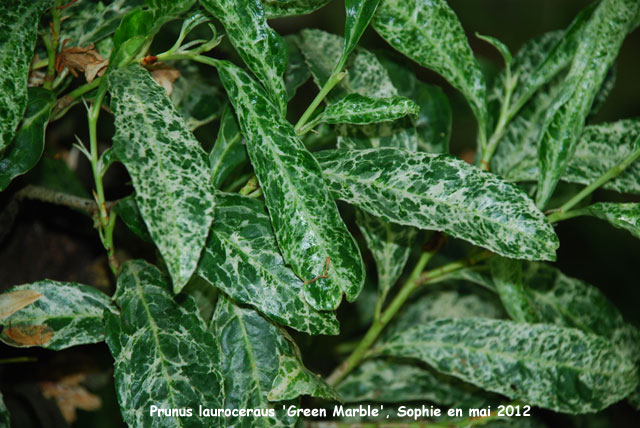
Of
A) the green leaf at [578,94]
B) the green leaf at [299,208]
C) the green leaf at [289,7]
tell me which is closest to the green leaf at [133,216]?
the green leaf at [299,208]

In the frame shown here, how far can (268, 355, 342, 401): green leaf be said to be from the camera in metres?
0.68

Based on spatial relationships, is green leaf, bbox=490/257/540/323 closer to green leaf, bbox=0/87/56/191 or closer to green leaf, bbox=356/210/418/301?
green leaf, bbox=356/210/418/301

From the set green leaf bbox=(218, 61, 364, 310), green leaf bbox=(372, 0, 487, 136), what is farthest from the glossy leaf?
green leaf bbox=(372, 0, 487, 136)

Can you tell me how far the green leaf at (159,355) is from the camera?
0.69 metres

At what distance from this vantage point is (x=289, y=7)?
2.59 ft

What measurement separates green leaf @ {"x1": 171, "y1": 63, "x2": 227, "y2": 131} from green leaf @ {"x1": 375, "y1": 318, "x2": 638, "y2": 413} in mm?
580

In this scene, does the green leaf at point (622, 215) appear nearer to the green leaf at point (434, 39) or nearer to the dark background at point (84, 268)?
the green leaf at point (434, 39)

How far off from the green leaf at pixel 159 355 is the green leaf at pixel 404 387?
0.42 meters

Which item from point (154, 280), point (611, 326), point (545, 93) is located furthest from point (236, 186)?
point (611, 326)

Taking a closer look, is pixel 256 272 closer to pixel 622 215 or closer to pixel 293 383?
pixel 293 383

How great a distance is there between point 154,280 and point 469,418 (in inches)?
22.9

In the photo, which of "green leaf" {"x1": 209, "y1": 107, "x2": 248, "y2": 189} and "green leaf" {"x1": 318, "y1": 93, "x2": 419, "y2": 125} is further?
"green leaf" {"x1": 209, "y1": 107, "x2": 248, "y2": 189}

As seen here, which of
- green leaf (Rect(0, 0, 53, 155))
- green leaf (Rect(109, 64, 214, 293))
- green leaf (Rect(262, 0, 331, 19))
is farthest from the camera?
green leaf (Rect(262, 0, 331, 19))

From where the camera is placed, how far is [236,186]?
0.91 meters
